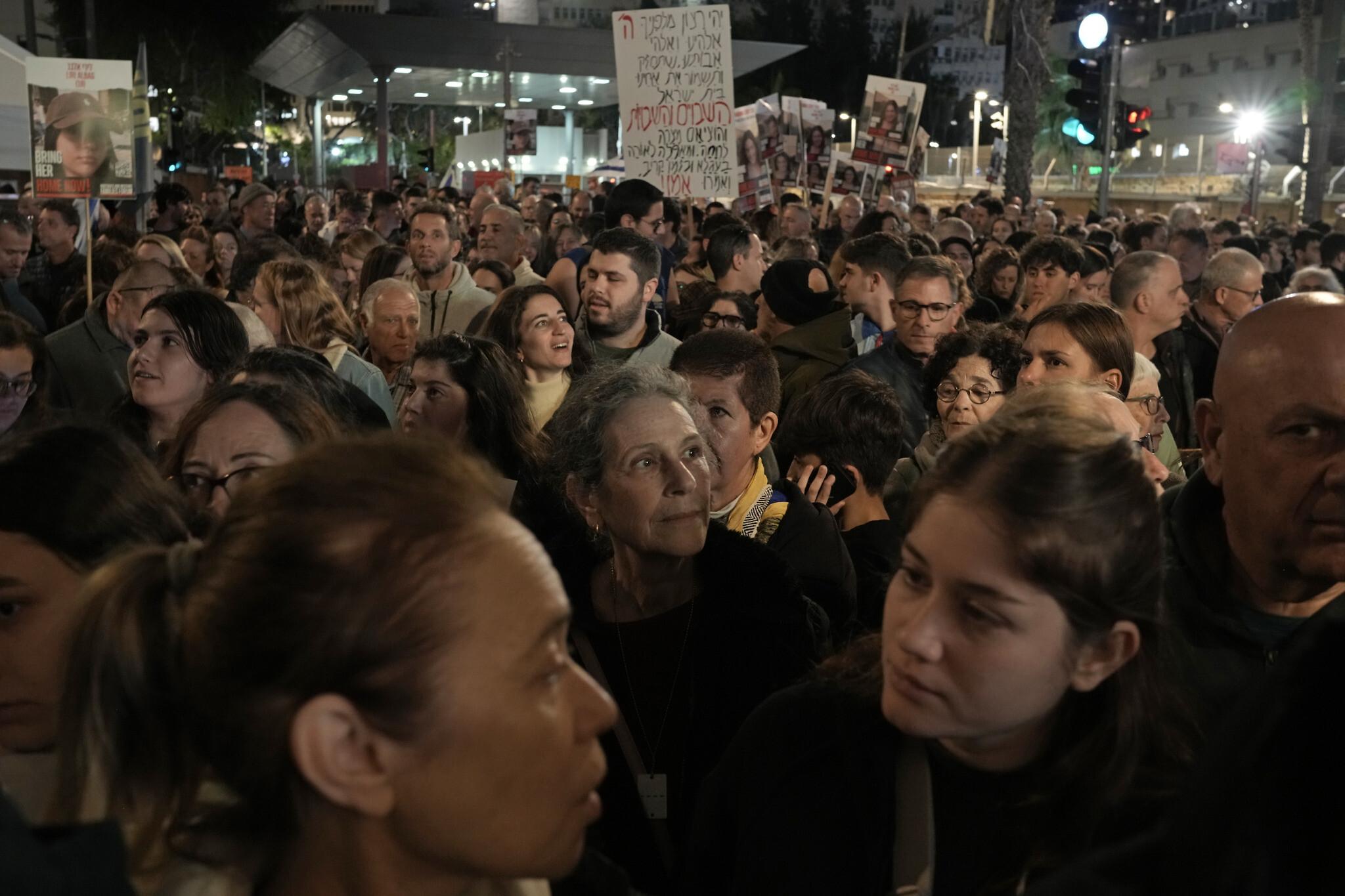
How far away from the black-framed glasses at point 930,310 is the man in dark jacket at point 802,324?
0.36 metres

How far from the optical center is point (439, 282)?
9062 millimetres

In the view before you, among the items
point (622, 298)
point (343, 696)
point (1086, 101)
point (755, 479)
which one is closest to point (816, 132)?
point (1086, 101)

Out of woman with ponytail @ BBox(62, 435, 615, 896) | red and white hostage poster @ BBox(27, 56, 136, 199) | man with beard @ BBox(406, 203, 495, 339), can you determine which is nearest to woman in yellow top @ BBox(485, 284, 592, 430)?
man with beard @ BBox(406, 203, 495, 339)

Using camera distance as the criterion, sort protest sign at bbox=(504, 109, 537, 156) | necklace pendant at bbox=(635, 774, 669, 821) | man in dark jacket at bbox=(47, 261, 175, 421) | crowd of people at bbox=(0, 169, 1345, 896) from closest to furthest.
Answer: crowd of people at bbox=(0, 169, 1345, 896)
necklace pendant at bbox=(635, 774, 669, 821)
man in dark jacket at bbox=(47, 261, 175, 421)
protest sign at bbox=(504, 109, 537, 156)

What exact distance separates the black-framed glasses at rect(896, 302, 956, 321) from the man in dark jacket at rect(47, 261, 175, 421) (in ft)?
12.0

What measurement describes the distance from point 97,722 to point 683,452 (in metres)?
1.99

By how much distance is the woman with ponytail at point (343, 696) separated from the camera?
4.93 ft

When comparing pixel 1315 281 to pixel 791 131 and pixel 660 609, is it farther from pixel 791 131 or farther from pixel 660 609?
pixel 791 131

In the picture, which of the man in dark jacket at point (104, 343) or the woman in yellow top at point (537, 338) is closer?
the woman in yellow top at point (537, 338)

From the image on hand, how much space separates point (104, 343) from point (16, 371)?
1746 millimetres

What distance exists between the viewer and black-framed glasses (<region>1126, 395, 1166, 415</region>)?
5.27 meters

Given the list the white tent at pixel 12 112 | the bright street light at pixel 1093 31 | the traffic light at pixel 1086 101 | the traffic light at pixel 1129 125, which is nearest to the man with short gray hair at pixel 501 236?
the white tent at pixel 12 112

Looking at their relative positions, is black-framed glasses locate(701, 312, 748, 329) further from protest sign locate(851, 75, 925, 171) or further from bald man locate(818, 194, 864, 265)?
protest sign locate(851, 75, 925, 171)

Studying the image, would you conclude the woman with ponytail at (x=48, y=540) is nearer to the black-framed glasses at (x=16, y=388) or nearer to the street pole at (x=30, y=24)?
the black-framed glasses at (x=16, y=388)
